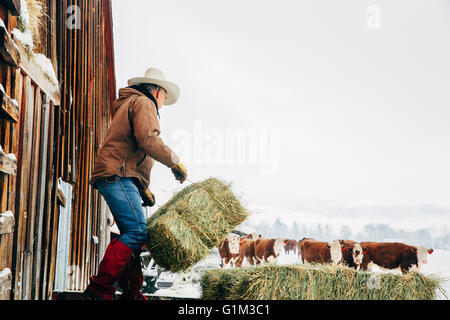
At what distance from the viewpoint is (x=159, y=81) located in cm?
445

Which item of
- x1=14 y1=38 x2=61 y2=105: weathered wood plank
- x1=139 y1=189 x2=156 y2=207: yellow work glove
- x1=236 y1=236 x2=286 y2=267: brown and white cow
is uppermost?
x1=14 y1=38 x2=61 y2=105: weathered wood plank

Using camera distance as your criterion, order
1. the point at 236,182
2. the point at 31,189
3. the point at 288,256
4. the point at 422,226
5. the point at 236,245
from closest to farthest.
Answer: the point at 31,189 < the point at 236,182 < the point at 236,245 < the point at 288,256 < the point at 422,226

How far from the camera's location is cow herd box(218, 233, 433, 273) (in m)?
16.7

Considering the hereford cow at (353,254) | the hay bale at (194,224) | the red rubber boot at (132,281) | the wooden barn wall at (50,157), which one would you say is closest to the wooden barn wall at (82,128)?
the wooden barn wall at (50,157)

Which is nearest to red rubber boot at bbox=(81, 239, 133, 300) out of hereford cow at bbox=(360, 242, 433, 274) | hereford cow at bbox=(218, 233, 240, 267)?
hereford cow at bbox=(360, 242, 433, 274)

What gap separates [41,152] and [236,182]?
1.87 m

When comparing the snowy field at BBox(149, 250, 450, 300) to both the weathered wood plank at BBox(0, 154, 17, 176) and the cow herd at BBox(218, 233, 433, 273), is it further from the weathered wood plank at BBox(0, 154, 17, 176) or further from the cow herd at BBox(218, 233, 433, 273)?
the weathered wood plank at BBox(0, 154, 17, 176)

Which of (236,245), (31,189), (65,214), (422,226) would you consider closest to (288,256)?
(236,245)

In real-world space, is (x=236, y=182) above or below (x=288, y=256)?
above

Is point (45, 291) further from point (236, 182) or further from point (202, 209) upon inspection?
point (236, 182)

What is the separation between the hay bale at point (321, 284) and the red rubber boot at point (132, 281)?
84cm

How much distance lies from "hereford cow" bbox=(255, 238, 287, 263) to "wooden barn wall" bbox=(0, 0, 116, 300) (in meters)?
13.7

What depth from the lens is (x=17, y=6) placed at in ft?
11.1

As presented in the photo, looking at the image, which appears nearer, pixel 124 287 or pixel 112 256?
pixel 112 256
